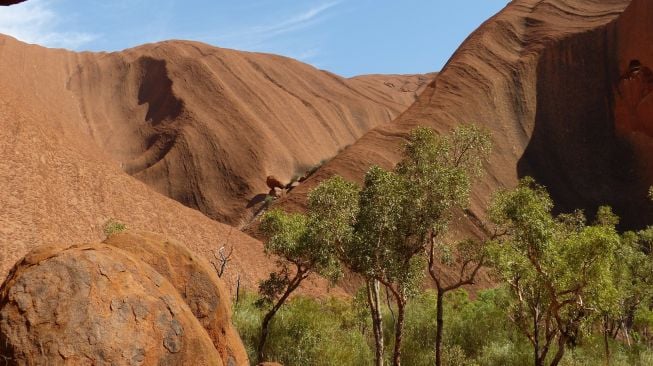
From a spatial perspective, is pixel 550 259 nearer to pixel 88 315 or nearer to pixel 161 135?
pixel 88 315

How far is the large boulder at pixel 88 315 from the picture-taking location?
7145 millimetres

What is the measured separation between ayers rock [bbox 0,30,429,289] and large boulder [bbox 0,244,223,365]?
24588 millimetres

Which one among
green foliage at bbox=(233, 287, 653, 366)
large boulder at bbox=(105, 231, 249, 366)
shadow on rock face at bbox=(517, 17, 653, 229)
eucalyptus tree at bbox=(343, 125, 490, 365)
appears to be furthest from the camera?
shadow on rock face at bbox=(517, 17, 653, 229)

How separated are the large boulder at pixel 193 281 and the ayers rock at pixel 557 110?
36141 millimetres

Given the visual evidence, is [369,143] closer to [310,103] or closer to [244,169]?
[244,169]

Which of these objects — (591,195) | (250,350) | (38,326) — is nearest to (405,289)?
(250,350)

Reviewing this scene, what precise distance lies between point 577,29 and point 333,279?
5613 cm

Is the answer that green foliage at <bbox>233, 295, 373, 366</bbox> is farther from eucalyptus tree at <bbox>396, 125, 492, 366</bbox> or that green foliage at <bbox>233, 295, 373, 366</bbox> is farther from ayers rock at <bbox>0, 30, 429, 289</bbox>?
ayers rock at <bbox>0, 30, 429, 289</bbox>

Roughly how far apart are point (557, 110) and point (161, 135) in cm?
5388

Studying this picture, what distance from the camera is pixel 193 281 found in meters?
10.4

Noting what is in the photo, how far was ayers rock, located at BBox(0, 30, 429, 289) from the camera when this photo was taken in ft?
128

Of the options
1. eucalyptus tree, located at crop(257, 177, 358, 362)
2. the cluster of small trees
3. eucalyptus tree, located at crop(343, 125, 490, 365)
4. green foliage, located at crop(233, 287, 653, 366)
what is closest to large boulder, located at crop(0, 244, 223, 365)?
eucalyptus tree, located at crop(343, 125, 490, 365)

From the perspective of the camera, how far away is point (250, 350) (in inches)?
885

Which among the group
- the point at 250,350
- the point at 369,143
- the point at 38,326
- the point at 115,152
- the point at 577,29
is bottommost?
the point at 250,350
